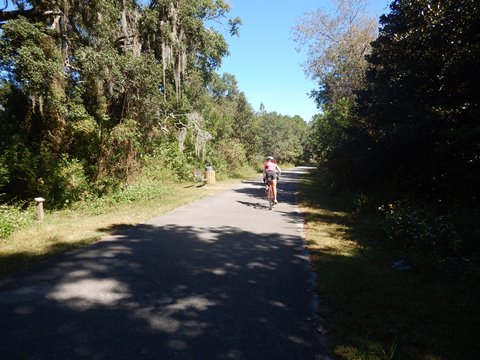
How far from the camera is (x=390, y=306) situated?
14.3 feet

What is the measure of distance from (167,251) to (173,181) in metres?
15.7

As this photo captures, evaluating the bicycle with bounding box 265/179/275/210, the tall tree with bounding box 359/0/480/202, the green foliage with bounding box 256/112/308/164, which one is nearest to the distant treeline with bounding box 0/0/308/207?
the bicycle with bounding box 265/179/275/210

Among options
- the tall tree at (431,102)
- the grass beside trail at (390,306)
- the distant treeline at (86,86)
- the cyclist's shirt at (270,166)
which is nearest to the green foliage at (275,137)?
the distant treeline at (86,86)

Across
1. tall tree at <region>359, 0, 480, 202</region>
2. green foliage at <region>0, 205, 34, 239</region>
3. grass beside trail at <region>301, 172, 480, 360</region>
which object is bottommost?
grass beside trail at <region>301, 172, 480, 360</region>

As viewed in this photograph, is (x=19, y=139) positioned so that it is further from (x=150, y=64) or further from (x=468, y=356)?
(x=468, y=356)

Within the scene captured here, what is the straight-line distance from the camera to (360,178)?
13.3m

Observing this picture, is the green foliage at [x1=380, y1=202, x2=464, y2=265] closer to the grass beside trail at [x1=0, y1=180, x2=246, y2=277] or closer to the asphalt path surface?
the asphalt path surface

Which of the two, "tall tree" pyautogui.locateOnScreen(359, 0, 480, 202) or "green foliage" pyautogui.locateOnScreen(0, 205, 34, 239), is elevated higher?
"tall tree" pyautogui.locateOnScreen(359, 0, 480, 202)

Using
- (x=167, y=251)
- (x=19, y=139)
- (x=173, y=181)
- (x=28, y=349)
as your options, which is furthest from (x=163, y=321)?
(x=173, y=181)

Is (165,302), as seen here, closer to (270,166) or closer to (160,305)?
(160,305)

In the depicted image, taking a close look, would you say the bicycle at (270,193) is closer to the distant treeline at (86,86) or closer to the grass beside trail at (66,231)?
the grass beside trail at (66,231)

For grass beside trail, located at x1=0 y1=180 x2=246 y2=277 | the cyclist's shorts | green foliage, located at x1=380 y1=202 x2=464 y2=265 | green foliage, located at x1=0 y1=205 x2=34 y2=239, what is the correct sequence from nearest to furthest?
grass beside trail, located at x1=0 y1=180 x2=246 y2=277 < green foliage, located at x1=380 y1=202 x2=464 y2=265 < green foliage, located at x1=0 y1=205 x2=34 y2=239 < the cyclist's shorts

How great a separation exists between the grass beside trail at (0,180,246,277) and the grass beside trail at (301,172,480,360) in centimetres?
471

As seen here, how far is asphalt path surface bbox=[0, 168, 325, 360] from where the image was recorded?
130 inches
